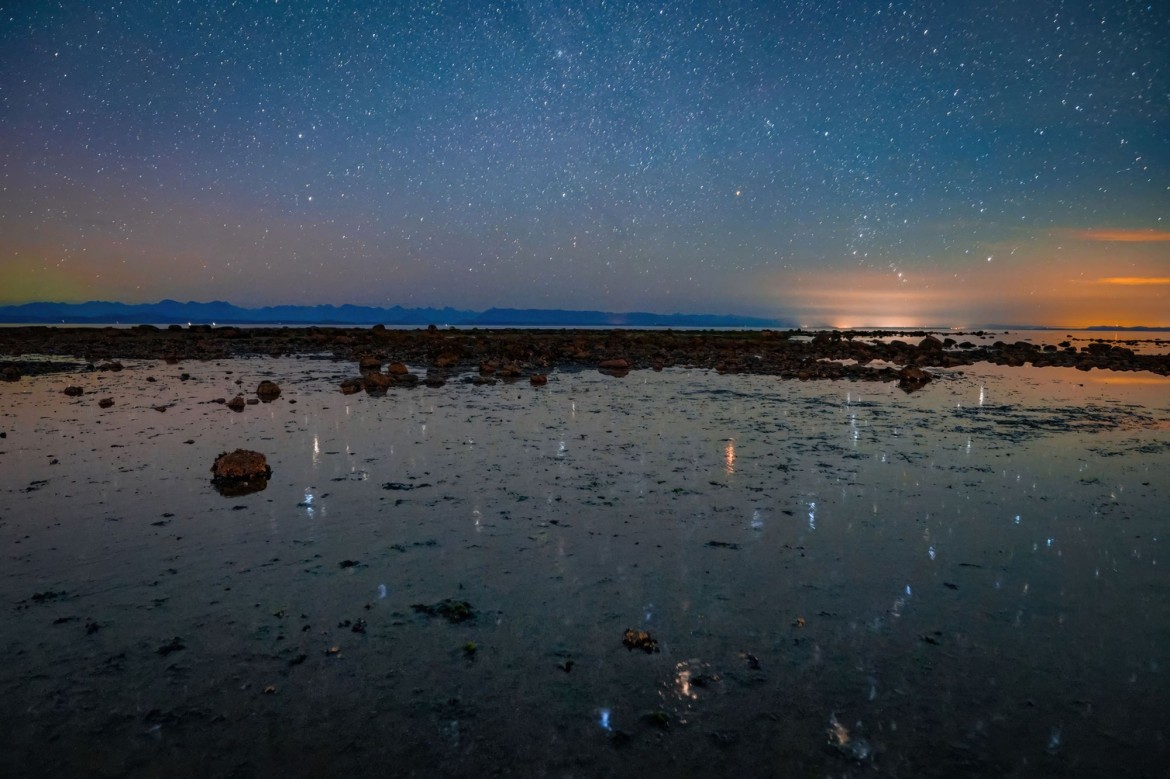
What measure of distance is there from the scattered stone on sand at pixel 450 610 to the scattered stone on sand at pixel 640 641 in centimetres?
166

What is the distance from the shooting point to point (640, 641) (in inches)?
223

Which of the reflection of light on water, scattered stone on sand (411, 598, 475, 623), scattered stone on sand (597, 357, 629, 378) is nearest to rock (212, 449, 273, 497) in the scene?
scattered stone on sand (411, 598, 475, 623)

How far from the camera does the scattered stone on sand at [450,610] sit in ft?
20.3

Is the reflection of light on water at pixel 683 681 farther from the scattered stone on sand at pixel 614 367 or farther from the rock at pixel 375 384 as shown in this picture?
the scattered stone on sand at pixel 614 367

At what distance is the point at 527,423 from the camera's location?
1742 cm

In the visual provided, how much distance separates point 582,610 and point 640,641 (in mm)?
918

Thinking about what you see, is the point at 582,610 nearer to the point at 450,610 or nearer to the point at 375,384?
the point at 450,610

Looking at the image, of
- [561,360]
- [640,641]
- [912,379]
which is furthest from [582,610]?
[561,360]

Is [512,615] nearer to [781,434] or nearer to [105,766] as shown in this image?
[105,766]

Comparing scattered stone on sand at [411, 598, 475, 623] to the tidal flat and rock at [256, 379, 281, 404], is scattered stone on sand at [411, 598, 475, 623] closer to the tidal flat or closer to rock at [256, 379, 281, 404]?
the tidal flat

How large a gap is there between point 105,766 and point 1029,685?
23.8 feet

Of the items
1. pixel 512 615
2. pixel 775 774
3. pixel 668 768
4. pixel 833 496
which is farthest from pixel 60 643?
pixel 833 496

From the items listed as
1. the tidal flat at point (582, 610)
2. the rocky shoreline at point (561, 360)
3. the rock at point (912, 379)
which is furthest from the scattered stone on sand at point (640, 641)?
the rock at point (912, 379)

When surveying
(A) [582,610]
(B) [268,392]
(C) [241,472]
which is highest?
(B) [268,392]
